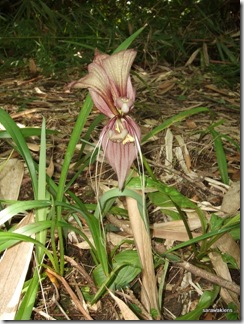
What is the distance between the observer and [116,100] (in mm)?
817

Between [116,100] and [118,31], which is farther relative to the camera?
[118,31]

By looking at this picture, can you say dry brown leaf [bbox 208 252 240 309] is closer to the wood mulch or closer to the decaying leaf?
the wood mulch

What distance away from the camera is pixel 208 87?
6.86ft

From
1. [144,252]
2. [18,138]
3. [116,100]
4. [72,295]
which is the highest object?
[116,100]

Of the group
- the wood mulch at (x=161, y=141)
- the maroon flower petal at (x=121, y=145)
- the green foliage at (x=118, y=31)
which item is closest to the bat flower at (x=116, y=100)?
the maroon flower petal at (x=121, y=145)

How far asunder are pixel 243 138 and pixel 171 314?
52 centimetres

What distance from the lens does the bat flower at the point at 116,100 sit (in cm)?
79

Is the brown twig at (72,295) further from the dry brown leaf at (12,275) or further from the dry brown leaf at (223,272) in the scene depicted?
the dry brown leaf at (223,272)

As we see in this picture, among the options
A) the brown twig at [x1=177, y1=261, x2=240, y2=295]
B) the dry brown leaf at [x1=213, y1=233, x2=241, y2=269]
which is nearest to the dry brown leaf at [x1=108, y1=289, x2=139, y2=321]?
the brown twig at [x1=177, y1=261, x2=240, y2=295]

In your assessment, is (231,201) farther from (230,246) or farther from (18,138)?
(18,138)

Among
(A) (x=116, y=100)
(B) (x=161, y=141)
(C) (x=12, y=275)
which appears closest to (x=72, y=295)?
(C) (x=12, y=275)

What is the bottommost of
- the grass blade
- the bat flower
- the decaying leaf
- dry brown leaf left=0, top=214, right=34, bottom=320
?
dry brown leaf left=0, top=214, right=34, bottom=320

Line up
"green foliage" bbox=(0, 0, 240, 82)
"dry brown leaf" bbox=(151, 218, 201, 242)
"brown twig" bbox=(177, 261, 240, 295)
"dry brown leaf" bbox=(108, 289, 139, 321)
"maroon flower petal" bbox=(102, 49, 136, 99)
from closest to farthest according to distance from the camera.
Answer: "maroon flower petal" bbox=(102, 49, 136, 99) → "dry brown leaf" bbox=(108, 289, 139, 321) → "brown twig" bbox=(177, 261, 240, 295) → "dry brown leaf" bbox=(151, 218, 201, 242) → "green foliage" bbox=(0, 0, 240, 82)

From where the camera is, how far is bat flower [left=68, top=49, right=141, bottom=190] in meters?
0.79
